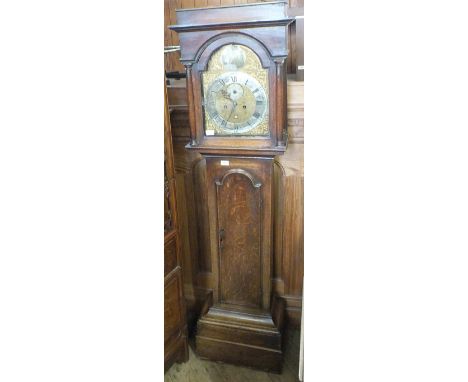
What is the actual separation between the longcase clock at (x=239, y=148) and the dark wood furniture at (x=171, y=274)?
10 cm

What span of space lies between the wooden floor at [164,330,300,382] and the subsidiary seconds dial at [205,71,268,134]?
1.02 meters

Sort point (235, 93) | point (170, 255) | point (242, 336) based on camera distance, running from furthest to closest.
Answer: point (242, 336), point (170, 255), point (235, 93)

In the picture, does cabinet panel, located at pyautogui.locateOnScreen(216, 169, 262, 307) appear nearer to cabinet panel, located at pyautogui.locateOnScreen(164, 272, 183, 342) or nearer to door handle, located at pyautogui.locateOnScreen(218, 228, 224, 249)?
door handle, located at pyautogui.locateOnScreen(218, 228, 224, 249)

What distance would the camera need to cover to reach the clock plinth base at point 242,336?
56.8 inches

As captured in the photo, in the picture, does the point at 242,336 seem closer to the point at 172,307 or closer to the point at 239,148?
the point at 172,307

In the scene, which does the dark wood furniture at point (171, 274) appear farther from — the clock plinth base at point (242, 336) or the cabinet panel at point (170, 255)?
the clock plinth base at point (242, 336)

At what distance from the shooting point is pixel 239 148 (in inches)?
47.6

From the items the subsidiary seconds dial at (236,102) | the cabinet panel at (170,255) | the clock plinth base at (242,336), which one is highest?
the subsidiary seconds dial at (236,102)

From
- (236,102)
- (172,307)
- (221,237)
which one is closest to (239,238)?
(221,237)

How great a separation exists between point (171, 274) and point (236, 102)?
0.70 m

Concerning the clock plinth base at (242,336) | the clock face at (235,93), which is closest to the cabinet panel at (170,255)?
the clock plinth base at (242,336)
